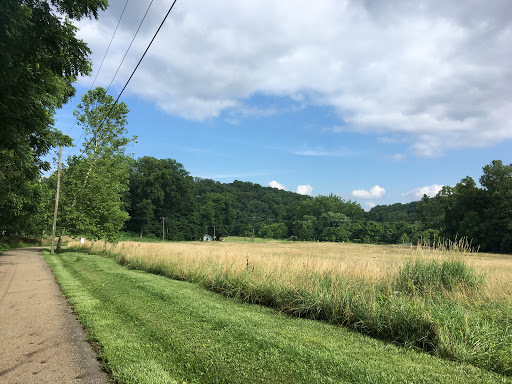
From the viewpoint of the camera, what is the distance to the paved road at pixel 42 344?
406cm

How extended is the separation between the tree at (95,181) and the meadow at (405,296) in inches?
861

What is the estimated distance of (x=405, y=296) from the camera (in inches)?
264

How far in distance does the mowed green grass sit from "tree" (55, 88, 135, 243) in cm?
2460

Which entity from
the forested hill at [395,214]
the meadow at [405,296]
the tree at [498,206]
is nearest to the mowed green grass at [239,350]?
the meadow at [405,296]

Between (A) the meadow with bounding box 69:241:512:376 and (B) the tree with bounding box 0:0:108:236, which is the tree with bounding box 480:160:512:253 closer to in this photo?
(A) the meadow with bounding box 69:241:512:376

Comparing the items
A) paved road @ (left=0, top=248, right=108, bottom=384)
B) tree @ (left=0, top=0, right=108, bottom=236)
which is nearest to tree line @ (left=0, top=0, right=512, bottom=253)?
tree @ (left=0, top=0, right=108, bottom=236)

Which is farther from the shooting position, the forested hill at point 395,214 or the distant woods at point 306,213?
the forested hill at point 395,214

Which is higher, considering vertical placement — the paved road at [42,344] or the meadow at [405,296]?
the meadow at [405,296]

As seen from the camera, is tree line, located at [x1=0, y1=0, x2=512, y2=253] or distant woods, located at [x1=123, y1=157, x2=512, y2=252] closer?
tree line, located at [x1=0, y1=0, x2=512, y2=253]

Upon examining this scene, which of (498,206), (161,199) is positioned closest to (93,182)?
(161,199)

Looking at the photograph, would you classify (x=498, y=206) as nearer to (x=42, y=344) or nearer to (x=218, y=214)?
(x=42, y=344)

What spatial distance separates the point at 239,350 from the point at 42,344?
3339mm

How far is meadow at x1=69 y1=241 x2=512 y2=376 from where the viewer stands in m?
4.72

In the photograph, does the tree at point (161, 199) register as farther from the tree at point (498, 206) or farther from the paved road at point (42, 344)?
the paved road at point (42, 344)
